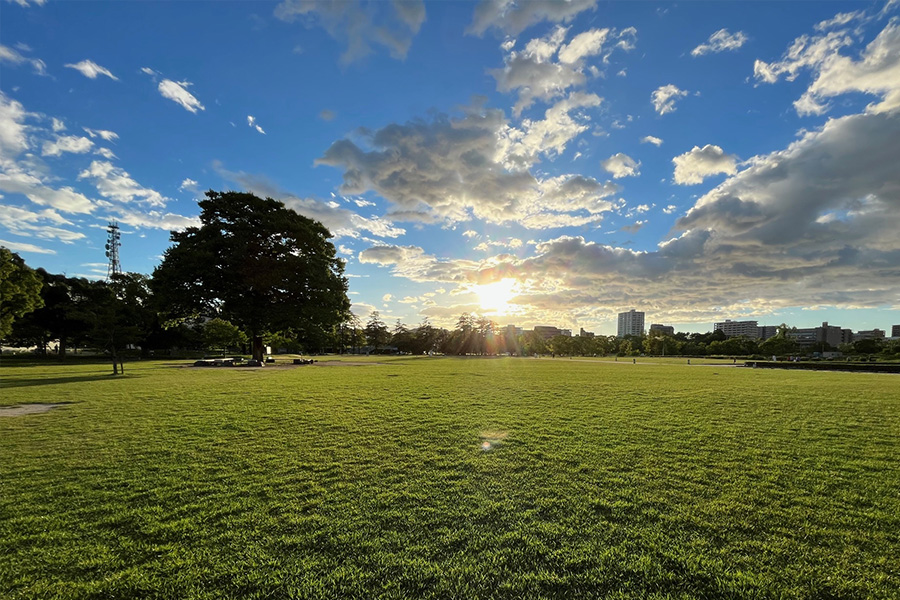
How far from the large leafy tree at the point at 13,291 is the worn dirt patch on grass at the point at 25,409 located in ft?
96.6

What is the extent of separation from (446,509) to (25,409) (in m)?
13.7

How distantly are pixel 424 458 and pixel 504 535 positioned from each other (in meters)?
2.70

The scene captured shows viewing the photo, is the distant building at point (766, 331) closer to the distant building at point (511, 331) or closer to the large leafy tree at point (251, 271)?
the distant building at point (511, 331)

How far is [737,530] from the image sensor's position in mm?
3969

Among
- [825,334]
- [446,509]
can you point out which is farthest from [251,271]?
[825,334]

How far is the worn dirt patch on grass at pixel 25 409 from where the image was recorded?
32.2ft

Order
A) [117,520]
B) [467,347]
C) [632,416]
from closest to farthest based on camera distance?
[117,520] → [632,416] → [467,347]

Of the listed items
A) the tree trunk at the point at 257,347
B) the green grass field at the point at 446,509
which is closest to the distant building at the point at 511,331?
the tree trunk at the point at 257,347

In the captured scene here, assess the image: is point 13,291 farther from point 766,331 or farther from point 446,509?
point 766,331

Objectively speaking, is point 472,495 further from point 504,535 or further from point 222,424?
point 222,424

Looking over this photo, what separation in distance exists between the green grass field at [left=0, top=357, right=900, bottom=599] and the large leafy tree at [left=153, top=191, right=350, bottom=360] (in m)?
20.5

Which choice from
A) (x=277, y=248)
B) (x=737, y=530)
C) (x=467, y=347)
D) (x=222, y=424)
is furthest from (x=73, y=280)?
(x=467, y=347)

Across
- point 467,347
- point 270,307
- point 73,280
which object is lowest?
point 467,347

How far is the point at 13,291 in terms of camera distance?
29.6 m
